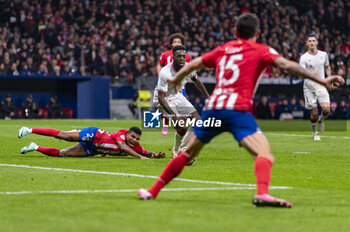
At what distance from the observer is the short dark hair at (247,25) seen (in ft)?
23.0

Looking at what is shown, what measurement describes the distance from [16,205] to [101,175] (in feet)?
9.88

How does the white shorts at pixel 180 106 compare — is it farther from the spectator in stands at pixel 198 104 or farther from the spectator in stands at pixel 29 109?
the spectator in stands at pixel 198 104

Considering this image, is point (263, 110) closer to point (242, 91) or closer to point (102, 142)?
point (102, 142)

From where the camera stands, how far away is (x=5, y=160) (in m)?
12.3

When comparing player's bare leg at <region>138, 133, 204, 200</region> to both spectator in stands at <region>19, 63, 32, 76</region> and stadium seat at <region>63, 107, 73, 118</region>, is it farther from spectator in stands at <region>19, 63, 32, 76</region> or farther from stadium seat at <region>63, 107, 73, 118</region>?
stadium seat at <region>63, 107, 73, 118</region>

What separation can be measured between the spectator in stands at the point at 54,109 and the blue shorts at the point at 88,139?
22.3 metres

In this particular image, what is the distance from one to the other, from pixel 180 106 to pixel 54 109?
76.6 feet

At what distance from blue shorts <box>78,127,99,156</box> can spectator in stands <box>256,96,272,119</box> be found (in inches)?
950

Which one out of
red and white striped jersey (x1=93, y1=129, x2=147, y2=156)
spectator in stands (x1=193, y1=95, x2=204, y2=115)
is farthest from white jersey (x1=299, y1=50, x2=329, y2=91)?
spectator in stands (x1=193, y1=95, x2=204, y2=115)

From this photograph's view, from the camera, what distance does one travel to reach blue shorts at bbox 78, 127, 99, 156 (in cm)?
1238

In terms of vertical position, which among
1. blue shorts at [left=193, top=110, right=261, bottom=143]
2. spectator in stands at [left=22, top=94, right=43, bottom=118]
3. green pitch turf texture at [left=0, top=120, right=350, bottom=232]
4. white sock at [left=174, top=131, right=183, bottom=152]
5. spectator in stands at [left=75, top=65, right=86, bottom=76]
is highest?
blue shorts at [left=193, top=110, right=261, bottom=143]

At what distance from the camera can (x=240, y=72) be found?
6992mm

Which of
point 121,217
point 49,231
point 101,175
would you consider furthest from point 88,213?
point 101,175

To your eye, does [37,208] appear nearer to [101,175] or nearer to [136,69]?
[101,175]
